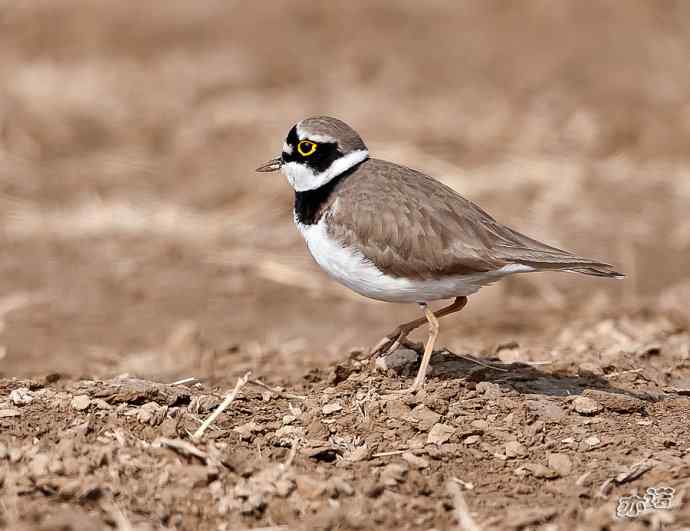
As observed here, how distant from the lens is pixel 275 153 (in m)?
12.0

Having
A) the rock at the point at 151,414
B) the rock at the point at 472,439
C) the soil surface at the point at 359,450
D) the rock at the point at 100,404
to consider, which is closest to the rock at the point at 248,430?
the soil surface at the point at 359,450

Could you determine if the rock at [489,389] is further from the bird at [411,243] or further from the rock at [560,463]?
the rock at [560,463]

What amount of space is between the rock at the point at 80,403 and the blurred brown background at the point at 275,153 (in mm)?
1618

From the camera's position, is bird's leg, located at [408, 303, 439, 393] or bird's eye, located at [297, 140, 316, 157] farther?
bird's eye, located at [297, 140, 316, 157]

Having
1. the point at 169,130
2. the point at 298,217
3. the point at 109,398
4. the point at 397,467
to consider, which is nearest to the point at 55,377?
the point at 109,398

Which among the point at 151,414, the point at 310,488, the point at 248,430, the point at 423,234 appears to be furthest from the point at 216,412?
the point at 423,234

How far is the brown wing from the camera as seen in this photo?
518 cm

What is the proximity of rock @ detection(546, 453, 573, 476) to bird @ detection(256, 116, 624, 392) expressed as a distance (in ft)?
2.81

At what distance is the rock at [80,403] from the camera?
4.84 meters

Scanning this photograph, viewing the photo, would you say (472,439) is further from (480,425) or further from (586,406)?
(586,406)

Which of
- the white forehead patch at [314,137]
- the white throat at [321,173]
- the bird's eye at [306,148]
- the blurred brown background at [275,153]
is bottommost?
the blurred brown background at [275,153]

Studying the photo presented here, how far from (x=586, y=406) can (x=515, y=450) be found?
574 millimetres

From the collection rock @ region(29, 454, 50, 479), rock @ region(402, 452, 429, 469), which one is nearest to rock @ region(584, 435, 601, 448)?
rock @ region(402, 452, 429, 469)

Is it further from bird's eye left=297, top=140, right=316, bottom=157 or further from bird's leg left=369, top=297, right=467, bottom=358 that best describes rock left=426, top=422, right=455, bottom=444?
bird's eye left=297, top=140, right=316, bottom=157
